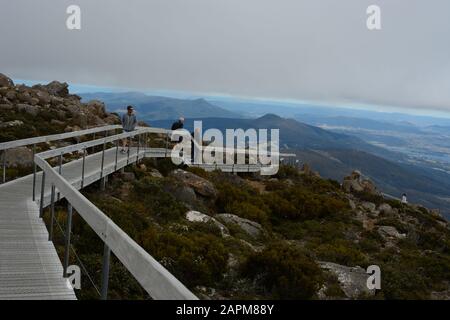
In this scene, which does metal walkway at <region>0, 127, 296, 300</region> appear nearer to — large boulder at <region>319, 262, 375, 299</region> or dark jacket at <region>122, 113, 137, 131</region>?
large boulder at <region>319, 262, 375, 299</region>

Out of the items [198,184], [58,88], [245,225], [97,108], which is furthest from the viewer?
[58,88]

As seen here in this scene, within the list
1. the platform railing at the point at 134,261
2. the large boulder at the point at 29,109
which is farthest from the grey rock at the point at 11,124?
the platform railing at the point at 134,261

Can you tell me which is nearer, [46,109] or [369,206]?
[369,206]

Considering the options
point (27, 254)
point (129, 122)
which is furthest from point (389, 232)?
point (27, 254)

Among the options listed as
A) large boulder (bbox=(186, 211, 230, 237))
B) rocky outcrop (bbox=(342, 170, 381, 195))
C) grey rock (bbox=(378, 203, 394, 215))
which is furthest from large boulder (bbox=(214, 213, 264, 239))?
rocky outcrop (bbox=(342, 170, 381, 195))

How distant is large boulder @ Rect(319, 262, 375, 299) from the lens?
31.6ft

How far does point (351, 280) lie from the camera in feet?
33.1

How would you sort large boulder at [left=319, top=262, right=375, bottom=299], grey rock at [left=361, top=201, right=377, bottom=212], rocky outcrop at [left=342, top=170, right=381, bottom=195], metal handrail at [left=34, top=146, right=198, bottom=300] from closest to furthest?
metal handrail at [left=34, top=146, right=198, bottom=300] < large boulder at [left=319, top=262, right=375, bottom=299] < grey rock at [left=361, top=201, right=377, bottom=212] < rocky outcrop at [left=342, top=170, right=381, bottom=195]

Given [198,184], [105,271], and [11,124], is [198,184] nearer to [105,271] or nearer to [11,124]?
[11,124]

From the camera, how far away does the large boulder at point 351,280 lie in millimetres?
9620

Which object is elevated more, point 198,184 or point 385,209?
point 198,184

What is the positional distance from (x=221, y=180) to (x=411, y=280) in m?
11.0
